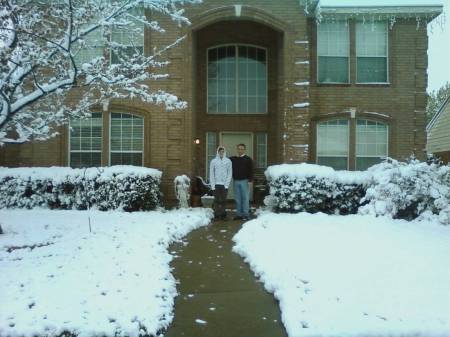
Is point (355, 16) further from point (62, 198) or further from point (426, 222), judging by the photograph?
point (62, 198)

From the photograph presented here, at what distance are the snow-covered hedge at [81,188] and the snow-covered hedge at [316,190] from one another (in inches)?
128

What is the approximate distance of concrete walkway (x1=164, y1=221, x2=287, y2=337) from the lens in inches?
170

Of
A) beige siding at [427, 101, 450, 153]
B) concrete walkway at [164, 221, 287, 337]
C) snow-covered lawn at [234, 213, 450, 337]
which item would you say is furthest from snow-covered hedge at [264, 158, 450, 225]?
beige siding at [427, 101, 450, 153]

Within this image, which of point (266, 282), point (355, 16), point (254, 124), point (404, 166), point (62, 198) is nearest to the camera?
point (266, 282)

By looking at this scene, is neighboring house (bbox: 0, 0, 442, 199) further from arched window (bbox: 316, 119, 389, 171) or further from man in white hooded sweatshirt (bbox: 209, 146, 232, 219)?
man in white hooded sweatshirt (bbox: 209, 146, 232, 219)

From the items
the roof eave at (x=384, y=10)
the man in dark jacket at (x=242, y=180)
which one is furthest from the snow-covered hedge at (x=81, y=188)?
the roof eave at (x=384, y=10)

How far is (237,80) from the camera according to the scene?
Result: 16.0 m

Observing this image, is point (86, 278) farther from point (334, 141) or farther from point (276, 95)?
point (276, 95)

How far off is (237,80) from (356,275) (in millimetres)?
11483

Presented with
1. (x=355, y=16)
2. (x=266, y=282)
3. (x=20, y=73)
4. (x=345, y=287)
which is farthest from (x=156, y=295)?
(x=355, y=16)

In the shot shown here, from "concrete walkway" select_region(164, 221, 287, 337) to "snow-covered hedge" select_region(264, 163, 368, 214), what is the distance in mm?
4015

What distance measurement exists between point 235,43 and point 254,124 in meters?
2.76

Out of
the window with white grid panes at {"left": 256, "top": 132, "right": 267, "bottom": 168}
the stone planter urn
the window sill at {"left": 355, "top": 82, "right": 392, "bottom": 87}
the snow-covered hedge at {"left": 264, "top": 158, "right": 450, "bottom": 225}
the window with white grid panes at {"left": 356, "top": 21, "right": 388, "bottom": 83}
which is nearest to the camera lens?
the snow-covered hedge at {"left": 264, "top": 158, "right": 450, "bottom": 225}

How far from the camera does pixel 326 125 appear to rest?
586 inches
